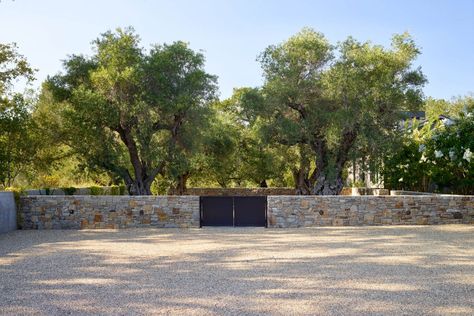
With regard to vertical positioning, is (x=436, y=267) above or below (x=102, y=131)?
below

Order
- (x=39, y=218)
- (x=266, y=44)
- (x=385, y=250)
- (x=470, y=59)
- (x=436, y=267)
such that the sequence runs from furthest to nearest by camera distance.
Answer: (x=470, y=59) < (x=266, y=44) < (x=39, y=218) < (x=385, y=250) < (x=436, y=267)

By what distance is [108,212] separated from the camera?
16.2 metres

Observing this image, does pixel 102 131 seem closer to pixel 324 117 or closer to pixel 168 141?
Result: pixel 168 141

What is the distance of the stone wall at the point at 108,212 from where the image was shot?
16.2 meters

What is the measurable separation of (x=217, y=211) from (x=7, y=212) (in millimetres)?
6771

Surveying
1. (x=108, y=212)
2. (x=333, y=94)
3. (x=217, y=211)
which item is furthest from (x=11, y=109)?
(x=333, y=94)

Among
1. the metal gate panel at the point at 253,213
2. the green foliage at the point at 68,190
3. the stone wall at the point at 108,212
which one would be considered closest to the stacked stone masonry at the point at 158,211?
the stone wall at the point at 108,212

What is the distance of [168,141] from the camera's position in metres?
23.4

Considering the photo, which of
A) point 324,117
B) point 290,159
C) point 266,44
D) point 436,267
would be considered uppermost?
point 266,44

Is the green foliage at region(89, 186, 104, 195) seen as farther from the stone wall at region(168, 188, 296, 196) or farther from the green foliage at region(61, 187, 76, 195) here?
the stone wall at region(168, 188, 296, 196)

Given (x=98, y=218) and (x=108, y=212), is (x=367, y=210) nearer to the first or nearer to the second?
(x=108, y=212)

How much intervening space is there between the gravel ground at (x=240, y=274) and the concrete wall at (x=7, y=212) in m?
1.93

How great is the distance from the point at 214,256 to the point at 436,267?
432 centimetres

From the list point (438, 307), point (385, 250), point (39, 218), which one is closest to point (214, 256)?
point (385, 250)
